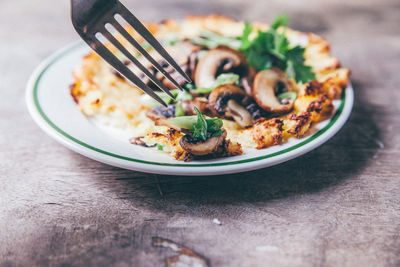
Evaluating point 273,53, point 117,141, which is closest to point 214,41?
point 273,53

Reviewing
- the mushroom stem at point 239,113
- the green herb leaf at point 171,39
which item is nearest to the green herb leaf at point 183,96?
the mushroom stem at point 239,113

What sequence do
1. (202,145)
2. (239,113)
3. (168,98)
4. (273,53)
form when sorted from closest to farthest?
(202,145)
(239,113)
(168,98)
(273,53)

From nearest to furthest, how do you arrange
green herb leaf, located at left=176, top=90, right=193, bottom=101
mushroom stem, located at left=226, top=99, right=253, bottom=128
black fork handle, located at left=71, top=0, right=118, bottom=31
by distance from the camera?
black fork handle, located at left=71, top=0, right=118, bottom=31 → mushroom stem, located at left=226, top=99, right=253, bottom=128 → green herb leaf, located at left=176, top=90, right=193, bottom=101

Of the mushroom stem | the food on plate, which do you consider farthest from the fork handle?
the mushroom stem

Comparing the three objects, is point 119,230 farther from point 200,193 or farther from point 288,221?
point 288,221

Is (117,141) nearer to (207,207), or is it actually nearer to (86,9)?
(207,207)

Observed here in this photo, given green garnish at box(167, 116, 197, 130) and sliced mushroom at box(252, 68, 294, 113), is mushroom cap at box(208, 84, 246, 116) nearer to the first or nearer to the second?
sliced mushroom at box(252, 68, 294, 113)
